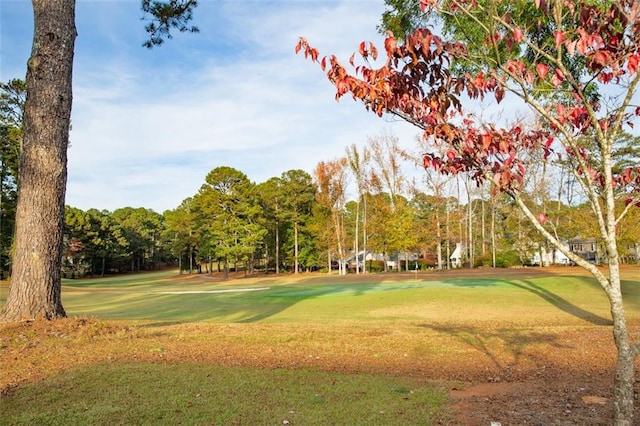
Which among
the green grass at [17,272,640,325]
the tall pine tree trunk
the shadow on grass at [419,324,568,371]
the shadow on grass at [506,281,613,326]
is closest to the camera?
the tall pine tree trunk

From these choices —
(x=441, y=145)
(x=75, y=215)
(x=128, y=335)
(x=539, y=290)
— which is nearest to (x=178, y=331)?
(x=128, y=335)

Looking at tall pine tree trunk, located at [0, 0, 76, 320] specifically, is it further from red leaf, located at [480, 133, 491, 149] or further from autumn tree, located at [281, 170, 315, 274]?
autumn tree, located at [281, 170, 315, 274]

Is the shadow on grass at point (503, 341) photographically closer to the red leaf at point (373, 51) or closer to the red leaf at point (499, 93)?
the red leaf at point (499, 93)

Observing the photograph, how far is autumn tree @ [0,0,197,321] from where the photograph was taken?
7180 mm

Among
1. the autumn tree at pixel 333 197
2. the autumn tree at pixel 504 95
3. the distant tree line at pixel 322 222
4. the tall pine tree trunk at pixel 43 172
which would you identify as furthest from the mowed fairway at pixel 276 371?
the autumn tree at pixel 333 197

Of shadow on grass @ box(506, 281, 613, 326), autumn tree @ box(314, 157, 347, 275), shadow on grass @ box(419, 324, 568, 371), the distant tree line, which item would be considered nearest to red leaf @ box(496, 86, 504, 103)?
shadow on grass @ box(419, 324, 568, 371)

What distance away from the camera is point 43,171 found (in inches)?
287

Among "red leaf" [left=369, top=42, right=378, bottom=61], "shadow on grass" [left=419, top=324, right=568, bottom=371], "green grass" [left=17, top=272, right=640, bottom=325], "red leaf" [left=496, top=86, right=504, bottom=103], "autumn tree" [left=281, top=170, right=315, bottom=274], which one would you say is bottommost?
"green grass" [left=17, top=272, right=640, bottom=325]

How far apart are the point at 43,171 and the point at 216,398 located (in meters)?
4.98

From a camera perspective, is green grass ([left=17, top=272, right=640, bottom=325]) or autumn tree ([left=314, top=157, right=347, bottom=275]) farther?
autumn tree ([left=314, top=157, right=347, bottom=275])

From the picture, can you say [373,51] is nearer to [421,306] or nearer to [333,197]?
[421,306]

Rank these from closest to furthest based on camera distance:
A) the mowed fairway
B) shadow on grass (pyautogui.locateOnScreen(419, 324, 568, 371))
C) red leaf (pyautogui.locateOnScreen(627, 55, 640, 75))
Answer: red leaf (pyautogui.locateOnScreen(627, 55, 640, 75)) → the mowed fairway → shadow on grass (pyautogui.locateOnScreen(419, 324, 568, 371))

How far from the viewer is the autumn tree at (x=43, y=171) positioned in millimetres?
7180

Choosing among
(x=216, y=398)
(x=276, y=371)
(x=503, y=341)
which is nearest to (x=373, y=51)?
(x=216, y=398)
